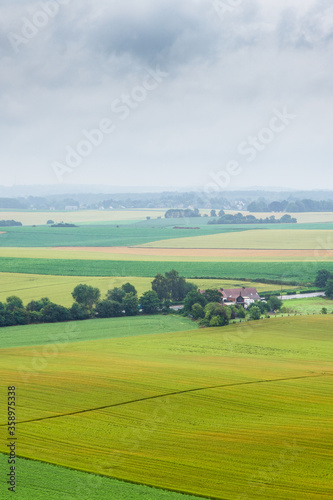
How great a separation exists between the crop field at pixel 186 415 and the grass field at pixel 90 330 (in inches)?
140

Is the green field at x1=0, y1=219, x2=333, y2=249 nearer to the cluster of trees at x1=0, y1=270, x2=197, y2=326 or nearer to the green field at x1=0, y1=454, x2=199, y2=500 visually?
the cluster of trees at x1=0, y1=270, x2=197, y2=326

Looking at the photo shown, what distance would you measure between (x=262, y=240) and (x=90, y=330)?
68.4 meters

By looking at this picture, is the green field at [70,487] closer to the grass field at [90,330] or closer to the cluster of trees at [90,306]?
the grass field at [90,330]

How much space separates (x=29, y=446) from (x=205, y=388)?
9.51m

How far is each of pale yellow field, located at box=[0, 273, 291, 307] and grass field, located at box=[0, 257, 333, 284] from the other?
291cm

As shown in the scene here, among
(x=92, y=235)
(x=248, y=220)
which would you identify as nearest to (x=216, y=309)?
(x=92, y=235)

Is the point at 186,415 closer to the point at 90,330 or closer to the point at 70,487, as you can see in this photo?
the point at 70,487

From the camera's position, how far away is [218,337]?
42.3 meters

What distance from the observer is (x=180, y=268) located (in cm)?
7588

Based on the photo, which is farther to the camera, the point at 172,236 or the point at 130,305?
the point at 172,236

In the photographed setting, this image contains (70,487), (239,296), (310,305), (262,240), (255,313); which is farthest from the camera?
(262,240)

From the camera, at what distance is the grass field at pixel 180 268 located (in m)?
70.6

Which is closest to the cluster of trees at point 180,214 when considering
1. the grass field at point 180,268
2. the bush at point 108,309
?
the grass field at point 180,268

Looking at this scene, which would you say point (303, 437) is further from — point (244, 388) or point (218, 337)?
point (218, 337)
